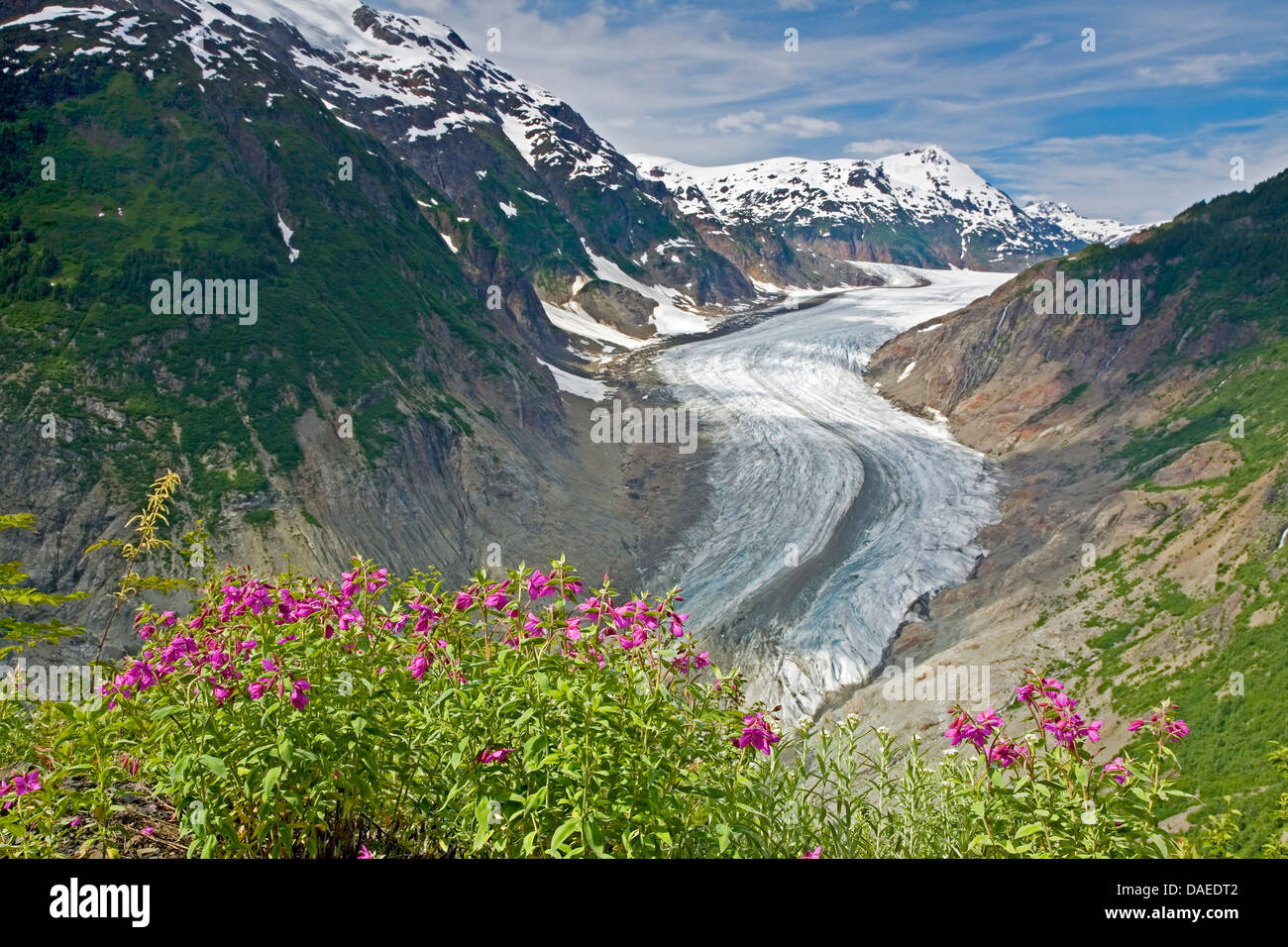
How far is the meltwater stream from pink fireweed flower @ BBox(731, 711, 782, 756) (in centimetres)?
2877

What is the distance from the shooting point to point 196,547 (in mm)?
6891

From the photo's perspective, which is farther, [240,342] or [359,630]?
[240,342]

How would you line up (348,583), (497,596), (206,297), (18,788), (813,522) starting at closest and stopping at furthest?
(18,788), (497,596), (348,583), (206,297), (813,522)

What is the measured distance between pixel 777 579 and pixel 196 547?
3995 cm

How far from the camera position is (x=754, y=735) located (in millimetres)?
6160

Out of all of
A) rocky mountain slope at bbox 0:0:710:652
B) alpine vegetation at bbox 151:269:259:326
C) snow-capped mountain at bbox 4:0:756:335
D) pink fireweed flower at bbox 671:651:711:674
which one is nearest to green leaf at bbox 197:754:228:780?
pink fireweed flower at bbox 671:651:711:674

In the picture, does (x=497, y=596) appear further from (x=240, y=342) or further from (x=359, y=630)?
(x=240, y=342)

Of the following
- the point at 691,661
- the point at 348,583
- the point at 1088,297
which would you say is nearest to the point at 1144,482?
the point at 1088,297

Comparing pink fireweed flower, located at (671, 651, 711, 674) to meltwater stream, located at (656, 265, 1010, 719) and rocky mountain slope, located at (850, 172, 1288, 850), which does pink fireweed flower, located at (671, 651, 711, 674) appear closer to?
rocky mountain slope, located at (850, 172, 1288, 850)

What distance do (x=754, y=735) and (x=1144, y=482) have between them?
150 ft

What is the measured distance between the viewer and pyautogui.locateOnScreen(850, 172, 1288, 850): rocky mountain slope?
1048 inches

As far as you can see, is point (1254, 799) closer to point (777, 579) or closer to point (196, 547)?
point (196, 547)
